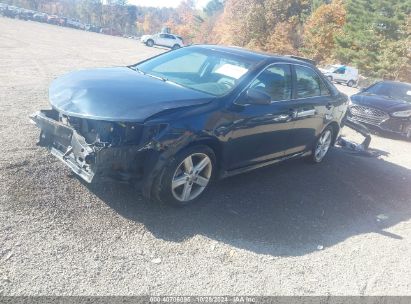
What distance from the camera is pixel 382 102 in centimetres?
1106

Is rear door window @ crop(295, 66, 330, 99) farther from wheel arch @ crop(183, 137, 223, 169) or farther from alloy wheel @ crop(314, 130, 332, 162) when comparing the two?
wheel arch @ crop(183, 137, 223, 169)

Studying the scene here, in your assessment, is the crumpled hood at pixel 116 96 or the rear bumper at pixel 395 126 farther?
the rear bumper at pixel 395 126

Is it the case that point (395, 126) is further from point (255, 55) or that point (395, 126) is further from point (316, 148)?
point (255, 55)

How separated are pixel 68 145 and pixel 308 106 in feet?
11.2

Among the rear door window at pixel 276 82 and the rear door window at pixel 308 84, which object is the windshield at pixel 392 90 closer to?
the rear door window at pixel 308 84

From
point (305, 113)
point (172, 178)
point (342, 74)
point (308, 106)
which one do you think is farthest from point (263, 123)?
point (342, 74)

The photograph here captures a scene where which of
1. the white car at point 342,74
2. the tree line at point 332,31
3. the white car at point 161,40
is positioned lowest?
the white car at point 161,40

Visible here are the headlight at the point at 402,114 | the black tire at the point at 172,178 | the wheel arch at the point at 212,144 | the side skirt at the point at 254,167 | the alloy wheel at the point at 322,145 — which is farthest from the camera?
the headlight at the point at 402,114

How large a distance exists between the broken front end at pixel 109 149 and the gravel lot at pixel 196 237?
18.1 inches

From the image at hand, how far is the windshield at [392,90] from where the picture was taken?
1160 centimetres

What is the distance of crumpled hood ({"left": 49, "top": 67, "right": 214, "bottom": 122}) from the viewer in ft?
11.9

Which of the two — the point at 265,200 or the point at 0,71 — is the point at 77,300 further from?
the point at 0,71

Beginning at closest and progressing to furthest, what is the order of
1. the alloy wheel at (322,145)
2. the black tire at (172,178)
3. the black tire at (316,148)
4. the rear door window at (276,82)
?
the black tire at (172,178)
the rear door window at (276,82)
the black tire at (316,148)
the alloy wheel at (322,145)

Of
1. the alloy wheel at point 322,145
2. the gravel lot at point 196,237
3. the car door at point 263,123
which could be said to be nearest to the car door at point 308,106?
the car door at point 263,123
